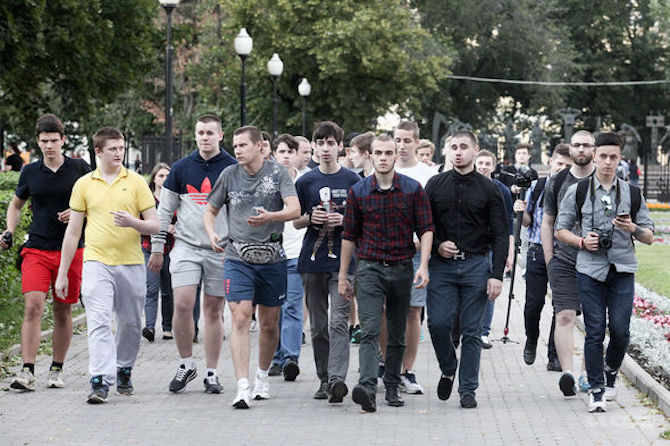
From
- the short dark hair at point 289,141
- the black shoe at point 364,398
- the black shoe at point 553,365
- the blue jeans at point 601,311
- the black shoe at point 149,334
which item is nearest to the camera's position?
the black shoe at point 364,398

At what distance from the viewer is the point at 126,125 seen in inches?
2143

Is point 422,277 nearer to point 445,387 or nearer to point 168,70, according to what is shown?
point 445,387

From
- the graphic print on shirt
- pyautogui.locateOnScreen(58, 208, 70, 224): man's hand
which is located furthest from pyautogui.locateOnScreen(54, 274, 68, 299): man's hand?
the graphic print on shirt

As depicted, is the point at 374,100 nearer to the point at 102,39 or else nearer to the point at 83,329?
the point at 102,39

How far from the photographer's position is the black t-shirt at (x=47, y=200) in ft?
30.1

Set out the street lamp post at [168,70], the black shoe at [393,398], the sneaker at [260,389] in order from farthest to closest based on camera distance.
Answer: the street lamp post at [168,70] → the sneaker at [260,389] → the black shoe at [393,398]

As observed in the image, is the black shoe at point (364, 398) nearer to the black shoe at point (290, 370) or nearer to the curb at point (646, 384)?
the black shoe at point (290, 370)

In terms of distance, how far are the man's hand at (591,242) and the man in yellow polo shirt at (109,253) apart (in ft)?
9.99

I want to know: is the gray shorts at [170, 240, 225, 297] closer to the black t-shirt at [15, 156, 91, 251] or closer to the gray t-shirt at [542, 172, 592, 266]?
the black t-shirt at [15, 156, 91, 251]

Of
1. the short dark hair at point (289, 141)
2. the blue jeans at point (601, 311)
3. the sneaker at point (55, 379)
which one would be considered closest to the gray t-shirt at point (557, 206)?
the blue jeans at point (601, 311)

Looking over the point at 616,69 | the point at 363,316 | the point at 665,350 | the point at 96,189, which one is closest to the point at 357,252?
the point at 363,316

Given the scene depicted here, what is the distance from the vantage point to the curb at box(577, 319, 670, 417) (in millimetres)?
8398

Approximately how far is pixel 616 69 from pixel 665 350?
5722 centimetres

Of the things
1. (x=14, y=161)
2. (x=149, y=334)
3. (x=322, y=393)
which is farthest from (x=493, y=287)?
(x=14, y=161)
